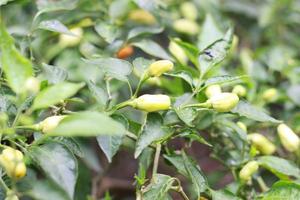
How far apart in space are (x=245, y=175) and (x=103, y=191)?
0.57 metres

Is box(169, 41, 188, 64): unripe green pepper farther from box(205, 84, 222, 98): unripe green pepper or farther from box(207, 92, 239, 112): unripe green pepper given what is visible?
box(207, 92, 239, 112): unripe green pepper

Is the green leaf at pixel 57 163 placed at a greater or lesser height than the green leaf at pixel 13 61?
lesser

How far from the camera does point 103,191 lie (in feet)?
5.16

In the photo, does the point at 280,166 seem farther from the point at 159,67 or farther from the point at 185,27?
the point at 185,27

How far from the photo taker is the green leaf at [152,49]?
1306 millimetres

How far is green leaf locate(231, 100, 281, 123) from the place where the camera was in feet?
3.43

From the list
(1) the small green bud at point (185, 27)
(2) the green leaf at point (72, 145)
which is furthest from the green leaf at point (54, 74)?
(1) the small green bud at point (185, 27)

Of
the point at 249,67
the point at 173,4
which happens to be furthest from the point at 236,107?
the point at 173,4

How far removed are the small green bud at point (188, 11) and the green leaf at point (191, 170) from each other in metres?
0.75

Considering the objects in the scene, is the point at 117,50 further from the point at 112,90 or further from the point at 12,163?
the point at 12,163

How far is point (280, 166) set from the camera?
115 centimetres

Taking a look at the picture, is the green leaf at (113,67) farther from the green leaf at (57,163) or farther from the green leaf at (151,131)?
the green leaf at (57,163)

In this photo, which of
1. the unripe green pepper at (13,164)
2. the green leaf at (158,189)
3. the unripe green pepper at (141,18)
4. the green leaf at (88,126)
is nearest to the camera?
the green leaf at (88,126)

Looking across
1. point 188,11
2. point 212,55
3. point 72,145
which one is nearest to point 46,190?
point 72,145
